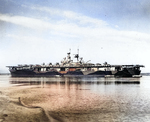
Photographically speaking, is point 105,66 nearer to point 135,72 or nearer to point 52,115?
point 135,72

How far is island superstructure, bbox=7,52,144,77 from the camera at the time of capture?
83125 mm

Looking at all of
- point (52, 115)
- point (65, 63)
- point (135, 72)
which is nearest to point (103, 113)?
point (52, 115)

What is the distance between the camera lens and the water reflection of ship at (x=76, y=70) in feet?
273

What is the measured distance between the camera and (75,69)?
93.3 m

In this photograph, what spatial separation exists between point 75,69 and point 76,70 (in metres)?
0.98

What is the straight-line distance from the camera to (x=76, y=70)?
3647 inches

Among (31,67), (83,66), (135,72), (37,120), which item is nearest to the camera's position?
(37,120)

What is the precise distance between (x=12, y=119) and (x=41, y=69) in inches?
3649

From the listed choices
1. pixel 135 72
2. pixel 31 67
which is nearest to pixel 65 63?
pixel 31 67

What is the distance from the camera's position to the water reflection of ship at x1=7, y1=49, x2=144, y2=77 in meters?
83.1

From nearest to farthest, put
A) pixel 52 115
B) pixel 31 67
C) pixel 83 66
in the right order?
1. pixel 52 115
2. pixel 83 66
3. pixel 31 67

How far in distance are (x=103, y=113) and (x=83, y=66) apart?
8059 cm

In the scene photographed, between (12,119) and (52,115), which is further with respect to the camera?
(52,115)

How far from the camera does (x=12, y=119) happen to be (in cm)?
972
